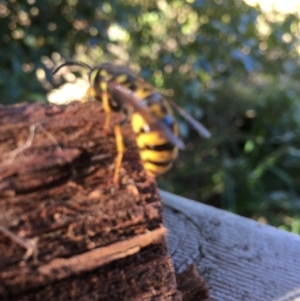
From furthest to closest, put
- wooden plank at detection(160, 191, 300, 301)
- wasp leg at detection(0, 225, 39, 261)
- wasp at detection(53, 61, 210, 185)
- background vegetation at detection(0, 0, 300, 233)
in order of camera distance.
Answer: background vegetation at detection(0, 0, 300, 233), wooden plank at detection(160, 191, 300, 301), wasp at detection(53, 61, 210, 185), wasp leg at detection(0, 225, 39, 261)

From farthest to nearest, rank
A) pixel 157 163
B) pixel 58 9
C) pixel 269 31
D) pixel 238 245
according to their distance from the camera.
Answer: pixel 269 31 < pixel 58 9 < pixel 238 245 < pixel 157 163

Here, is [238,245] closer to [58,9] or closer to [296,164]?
[58,9]

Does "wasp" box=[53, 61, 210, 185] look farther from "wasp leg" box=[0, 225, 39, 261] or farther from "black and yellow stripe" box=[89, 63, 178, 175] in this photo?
"wasp leg" box=[0, 225, 39, 261]

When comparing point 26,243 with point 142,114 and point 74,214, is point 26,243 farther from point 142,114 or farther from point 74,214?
point 142,114

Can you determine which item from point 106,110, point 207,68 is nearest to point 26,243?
point 106,110

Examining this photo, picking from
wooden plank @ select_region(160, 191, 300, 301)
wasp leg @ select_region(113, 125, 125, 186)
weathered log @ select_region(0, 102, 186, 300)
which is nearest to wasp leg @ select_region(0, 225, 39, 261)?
weathered log @ select_region(0, 102, 186, 300)

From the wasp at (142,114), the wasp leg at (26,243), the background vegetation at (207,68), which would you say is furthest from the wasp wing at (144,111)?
the background vegetation at (207,68)

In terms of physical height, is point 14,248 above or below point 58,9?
below

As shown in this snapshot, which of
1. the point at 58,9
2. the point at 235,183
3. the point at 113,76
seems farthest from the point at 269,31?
the point at 113,76
